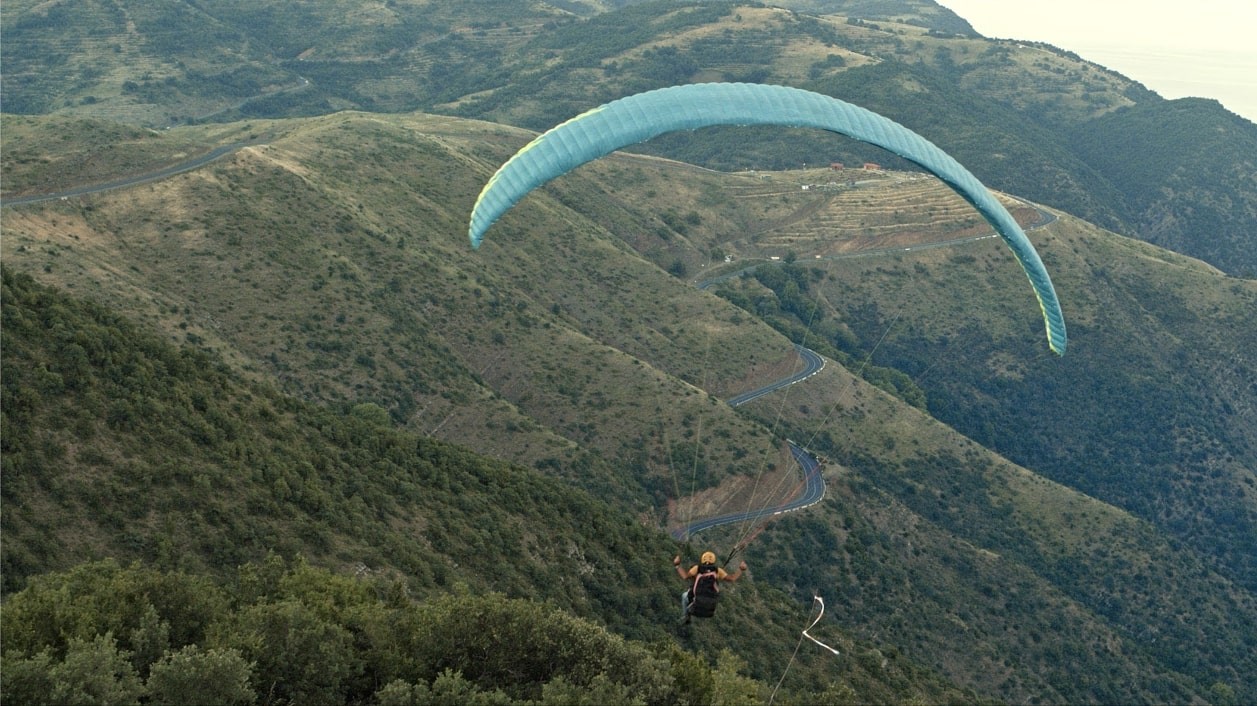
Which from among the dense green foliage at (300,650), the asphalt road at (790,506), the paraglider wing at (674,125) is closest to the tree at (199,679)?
the dense green foliage at (300,650)

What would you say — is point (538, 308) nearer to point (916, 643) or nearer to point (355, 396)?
point (355, 396)

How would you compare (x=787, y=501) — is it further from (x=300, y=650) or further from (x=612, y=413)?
(x=300, y=650)

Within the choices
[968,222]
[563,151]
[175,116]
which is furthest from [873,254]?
[175,116]

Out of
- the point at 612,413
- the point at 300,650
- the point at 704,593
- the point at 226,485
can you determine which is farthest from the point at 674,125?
the point at 612,413

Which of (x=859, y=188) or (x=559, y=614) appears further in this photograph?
(x=859, y=188)

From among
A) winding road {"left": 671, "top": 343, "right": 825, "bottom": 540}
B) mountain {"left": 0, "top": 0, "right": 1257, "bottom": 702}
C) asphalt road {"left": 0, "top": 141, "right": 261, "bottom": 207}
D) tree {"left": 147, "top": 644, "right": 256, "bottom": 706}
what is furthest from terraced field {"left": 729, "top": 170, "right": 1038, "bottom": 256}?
tree {"left": 147, "top": 644, "right": 256, "bottom": 706}
